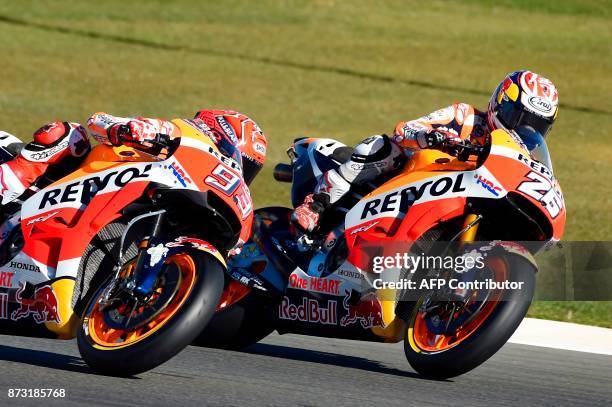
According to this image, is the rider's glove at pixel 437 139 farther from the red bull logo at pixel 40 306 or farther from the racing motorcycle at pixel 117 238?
the red bull logo at pixel 40 306

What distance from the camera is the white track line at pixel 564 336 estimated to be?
830 centimetres

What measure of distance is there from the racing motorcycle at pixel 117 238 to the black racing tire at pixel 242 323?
560 mm

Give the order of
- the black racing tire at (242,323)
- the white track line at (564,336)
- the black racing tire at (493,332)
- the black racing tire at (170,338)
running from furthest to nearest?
1. the white track line at (564,336)
2. the black racing tire at (242,323)
3. the black racing tire at (493,332)
4. the black racing tire at (170,338)

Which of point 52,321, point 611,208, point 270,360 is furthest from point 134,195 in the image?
point 611,208

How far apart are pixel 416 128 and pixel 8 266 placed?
230cm

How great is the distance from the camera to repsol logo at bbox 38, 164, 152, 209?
6.65m

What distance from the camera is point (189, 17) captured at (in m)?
31.3

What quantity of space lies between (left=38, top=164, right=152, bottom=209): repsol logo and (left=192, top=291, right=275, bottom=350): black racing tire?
111 cm

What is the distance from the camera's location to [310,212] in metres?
7.15

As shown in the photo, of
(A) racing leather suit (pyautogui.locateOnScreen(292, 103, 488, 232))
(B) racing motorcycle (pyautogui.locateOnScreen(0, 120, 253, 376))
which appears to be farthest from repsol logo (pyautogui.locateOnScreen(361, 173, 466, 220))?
(B) racing motorcycle (pyautogui.locateOnScreen(0, 120, 253, 376))

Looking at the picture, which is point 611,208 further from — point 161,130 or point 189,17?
point 189,17

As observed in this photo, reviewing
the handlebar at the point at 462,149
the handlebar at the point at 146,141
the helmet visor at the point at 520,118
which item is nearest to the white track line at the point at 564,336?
the helmet visor at the point at 520,118

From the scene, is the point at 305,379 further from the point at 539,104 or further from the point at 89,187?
the point at 539,104

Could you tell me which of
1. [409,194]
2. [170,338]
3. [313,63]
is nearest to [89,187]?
[170,338]
